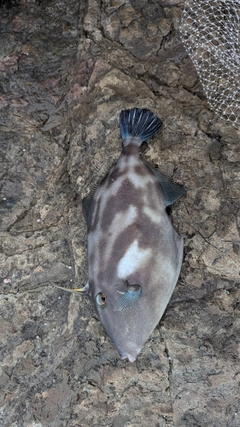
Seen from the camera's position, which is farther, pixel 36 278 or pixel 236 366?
pixel 36 278

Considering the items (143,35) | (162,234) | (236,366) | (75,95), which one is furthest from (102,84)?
(236,366)

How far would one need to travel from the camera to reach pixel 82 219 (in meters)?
3.85

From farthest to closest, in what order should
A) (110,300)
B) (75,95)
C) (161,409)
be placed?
1. (75,95)
2. (161,409)
3. (110,300)

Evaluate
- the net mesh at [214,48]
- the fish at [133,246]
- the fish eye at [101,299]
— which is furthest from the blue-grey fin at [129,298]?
the net mesh at [214,48]

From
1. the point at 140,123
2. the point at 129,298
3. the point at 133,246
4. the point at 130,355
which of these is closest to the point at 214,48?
the point at 140,123

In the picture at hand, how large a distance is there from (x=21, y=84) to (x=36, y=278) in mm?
1531

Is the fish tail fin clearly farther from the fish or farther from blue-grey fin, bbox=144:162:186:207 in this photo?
blue-grey fin, bbox=144:162:186:207

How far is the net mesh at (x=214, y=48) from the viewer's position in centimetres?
365

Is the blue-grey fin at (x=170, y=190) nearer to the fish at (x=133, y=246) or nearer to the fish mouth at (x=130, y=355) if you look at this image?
the fish at (x=133, y=246)

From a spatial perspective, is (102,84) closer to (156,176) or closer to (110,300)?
(156,176)

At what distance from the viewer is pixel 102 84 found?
3873 mm

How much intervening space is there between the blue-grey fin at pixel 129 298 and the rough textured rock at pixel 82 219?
0.39 metres

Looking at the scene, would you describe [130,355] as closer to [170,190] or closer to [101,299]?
[101,299]

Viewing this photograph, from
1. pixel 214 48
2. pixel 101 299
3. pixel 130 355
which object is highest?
pixel 214 48
